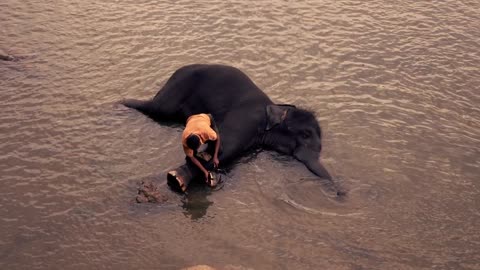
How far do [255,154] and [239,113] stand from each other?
2.12 ft

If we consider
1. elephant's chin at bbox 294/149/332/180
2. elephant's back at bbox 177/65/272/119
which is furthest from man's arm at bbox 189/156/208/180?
elephant's chin at bbox 294/149/332/180

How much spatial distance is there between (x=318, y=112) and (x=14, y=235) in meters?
4.98

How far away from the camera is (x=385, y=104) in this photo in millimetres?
9477

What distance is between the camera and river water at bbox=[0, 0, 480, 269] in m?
6.41

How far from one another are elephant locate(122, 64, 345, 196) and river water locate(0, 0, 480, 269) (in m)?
0.22

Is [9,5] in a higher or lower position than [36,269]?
higher

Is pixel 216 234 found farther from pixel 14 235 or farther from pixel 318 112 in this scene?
pixel 318 112

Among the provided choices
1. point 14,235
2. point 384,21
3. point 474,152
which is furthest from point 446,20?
point 14,235

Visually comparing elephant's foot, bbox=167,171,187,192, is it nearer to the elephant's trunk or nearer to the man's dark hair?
the man's dark hair

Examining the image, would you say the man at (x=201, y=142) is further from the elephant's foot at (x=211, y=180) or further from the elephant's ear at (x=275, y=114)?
the elephant's ear at (x=275, y=114)

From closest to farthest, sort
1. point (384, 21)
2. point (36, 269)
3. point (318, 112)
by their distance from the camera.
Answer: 1. point (36, 269)
2. point (318, 112)
3. point (384, 21)

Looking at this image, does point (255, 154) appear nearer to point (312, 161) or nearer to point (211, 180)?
point (312, 161)

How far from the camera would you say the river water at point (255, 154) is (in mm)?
6414

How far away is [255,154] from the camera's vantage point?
8.19m
